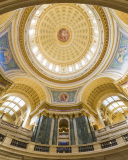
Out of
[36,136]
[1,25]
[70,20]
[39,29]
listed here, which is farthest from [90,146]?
[70,20]

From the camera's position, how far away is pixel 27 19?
15109mm

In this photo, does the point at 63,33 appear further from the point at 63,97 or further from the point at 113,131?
the point at 113,131

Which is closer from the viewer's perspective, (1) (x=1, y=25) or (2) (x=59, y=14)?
(1) (x=1, y=25)

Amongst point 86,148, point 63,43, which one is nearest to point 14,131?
point 86,148

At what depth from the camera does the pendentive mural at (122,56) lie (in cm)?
1344

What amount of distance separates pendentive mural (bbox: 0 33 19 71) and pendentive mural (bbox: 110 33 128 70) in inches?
526

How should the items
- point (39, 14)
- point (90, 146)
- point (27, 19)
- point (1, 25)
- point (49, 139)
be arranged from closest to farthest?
point (90, 146)
point (1, 25)
point (49, 139)
point (27, 19)
point (39, 14)

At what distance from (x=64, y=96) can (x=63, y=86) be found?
183cm

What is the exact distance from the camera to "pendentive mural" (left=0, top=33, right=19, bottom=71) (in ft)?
44.0

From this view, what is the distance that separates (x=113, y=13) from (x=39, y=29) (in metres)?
14.7

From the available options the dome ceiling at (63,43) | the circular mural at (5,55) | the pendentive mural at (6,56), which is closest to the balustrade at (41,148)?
the pendentive mural at (6,56)

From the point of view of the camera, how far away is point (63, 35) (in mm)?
26125

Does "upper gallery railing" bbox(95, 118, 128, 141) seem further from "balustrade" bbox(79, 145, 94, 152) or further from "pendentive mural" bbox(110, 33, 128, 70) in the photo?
"pendentive mural" bbox(110, 33, 128, 70)

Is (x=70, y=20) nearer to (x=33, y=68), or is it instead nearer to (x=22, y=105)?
(x=33, y=68)
